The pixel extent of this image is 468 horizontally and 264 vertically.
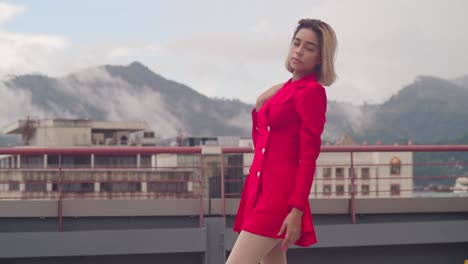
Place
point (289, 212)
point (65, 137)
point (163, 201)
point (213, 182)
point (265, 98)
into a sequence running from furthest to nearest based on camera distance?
point (65, 137) → point (213, 182) → point (163, 201) → point (265, 98) → point (289, 212)

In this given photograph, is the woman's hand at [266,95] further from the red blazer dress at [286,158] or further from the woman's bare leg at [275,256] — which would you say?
the woman's bare leg at [275,256]

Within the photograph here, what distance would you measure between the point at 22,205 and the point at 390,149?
325cm

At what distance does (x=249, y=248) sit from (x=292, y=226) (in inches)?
7.7

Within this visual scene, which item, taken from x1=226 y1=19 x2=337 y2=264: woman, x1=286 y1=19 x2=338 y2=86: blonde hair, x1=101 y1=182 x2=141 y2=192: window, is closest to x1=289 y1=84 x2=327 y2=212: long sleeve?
x1=226 y1=19 x2=337 y2=264: woman

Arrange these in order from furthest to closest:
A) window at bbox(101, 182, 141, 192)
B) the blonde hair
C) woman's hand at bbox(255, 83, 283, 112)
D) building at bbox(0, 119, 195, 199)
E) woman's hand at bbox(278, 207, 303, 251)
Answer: window at bbox(101, 182, 141, 192), building at bbox(0, 119, 195, 199), woman's hand at bbox(255, 83, 283, 112), the blonde hair, woman's hand at bbox(278, 207, 303, 251)

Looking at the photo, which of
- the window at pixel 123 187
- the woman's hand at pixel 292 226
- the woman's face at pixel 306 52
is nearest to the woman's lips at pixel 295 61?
the woman's face at pixel 306 52

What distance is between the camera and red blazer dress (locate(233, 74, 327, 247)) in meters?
3.07

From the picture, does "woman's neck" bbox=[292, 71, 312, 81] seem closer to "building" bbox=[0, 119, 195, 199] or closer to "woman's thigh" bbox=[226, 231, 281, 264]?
"woman's thigh" bbox=[226, 231, 281, 264]

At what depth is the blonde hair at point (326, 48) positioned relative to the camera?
10.5 feet

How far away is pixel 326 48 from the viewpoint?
3.20 metres

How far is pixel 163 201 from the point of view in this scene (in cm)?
677

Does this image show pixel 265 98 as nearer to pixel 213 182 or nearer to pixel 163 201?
pixel 163 201

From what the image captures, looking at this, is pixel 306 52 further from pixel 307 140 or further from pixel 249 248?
pixel 249 248

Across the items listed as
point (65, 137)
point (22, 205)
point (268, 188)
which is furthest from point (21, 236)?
point (65, 137)
